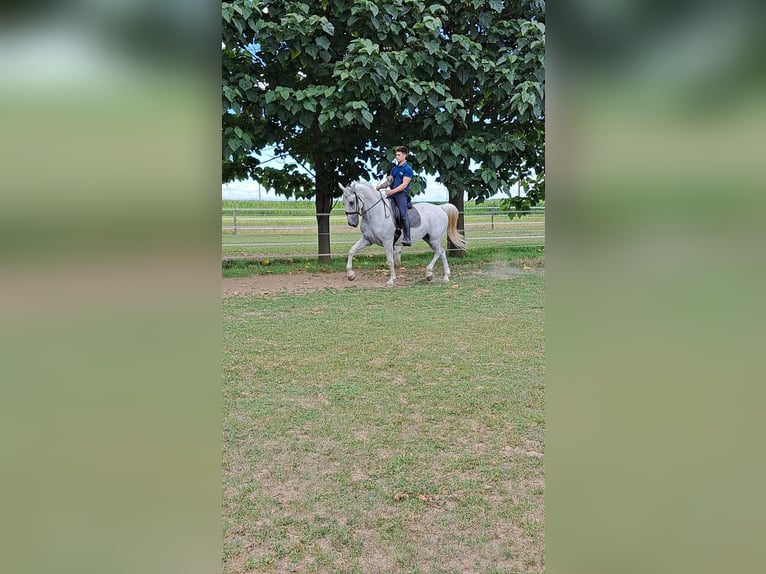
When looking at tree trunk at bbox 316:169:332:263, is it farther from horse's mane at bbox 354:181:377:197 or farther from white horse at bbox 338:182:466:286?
horse's mane at bbox 354:181:377:197

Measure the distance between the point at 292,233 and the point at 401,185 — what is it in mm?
3821

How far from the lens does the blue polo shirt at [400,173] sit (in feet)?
27.9

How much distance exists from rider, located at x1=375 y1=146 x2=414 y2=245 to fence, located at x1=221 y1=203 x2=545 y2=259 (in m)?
2.54

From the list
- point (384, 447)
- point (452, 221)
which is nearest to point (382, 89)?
point (452, 221)

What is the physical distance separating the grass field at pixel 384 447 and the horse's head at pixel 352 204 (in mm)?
2750

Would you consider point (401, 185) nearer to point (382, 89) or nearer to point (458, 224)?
point (382, 89)

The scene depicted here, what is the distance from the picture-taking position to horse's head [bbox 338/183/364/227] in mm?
8195

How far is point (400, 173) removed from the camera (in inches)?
336

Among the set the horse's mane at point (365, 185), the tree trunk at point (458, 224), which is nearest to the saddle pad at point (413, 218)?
the horse's mane at point (365, 185)
